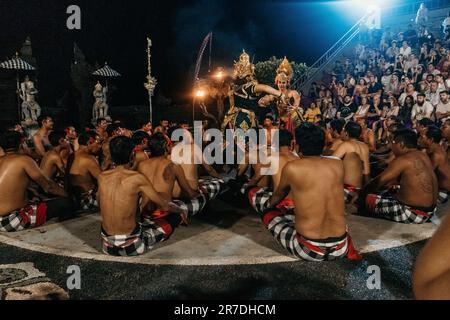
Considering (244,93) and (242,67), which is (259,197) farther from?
(242,67)

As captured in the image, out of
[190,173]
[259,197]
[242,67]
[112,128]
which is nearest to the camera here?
[259,197]

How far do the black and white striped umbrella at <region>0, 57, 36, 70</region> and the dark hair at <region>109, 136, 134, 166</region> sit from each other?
1239 centimetres

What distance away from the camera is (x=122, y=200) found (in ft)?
12.7

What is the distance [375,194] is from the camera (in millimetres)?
5453

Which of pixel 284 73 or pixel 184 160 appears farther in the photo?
pixel 284 73

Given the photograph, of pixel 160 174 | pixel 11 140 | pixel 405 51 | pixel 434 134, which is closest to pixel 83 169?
pixel 11 140

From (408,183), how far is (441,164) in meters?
1.32

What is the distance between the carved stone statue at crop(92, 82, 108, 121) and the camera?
1708cm

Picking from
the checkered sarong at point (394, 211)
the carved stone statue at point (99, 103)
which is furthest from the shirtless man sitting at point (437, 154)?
the carved stone statue at point (99, 103)

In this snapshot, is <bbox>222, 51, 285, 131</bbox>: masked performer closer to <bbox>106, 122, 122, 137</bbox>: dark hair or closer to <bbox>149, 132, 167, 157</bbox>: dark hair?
<bbox>106, 122, 122, 137</bbox>: dark hair

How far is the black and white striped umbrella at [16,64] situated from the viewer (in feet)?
45.0

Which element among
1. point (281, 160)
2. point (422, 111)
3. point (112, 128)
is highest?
point (422, 111)

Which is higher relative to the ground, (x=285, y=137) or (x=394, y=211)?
(x=285, y=137)

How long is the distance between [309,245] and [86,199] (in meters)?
3.88
